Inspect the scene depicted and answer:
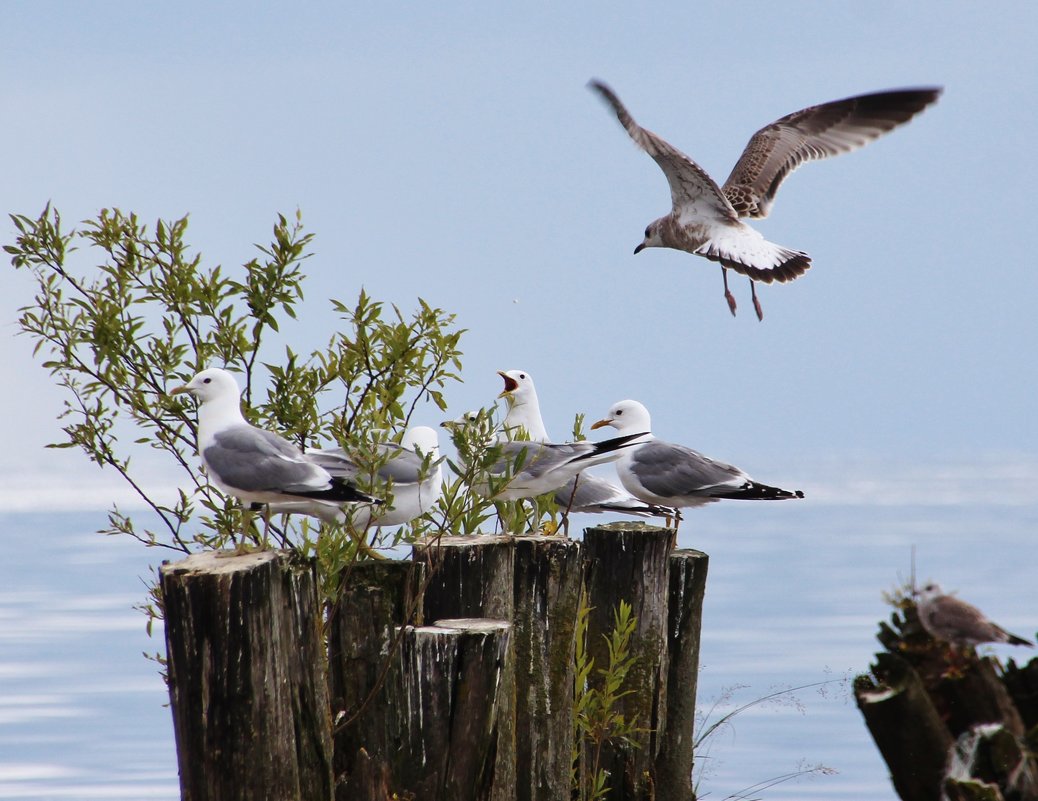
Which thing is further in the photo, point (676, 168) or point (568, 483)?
point (676, 168)

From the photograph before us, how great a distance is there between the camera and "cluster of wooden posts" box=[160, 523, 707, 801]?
4582 millimetres

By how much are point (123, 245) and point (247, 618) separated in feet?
11.5

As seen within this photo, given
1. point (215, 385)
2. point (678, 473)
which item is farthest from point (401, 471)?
point (678, 473)

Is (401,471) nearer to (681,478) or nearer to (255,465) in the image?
(255,465)

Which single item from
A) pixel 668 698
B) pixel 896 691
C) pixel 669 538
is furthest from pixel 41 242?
pixel 896 691

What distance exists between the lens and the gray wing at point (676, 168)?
10031 mm

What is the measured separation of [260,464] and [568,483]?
9.20ft

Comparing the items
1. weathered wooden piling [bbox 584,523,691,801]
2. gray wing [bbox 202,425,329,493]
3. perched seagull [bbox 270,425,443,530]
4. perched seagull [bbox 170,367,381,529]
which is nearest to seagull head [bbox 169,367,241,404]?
perched seagull [bbox 170,367,381,529]

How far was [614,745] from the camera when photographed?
7.18 meters

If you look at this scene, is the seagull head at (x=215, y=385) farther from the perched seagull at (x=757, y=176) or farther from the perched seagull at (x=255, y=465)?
the perched seagull at (x=757, y=176)

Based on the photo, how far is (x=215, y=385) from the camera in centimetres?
663

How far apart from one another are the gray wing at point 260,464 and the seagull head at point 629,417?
4.52m

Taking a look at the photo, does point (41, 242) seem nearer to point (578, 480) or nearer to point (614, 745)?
point (578, 480)

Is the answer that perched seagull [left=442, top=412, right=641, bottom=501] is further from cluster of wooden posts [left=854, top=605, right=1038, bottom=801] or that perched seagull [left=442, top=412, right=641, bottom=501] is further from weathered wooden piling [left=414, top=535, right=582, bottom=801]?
cluster of wooden posts [left=854, top=605, right=1038, bottom=801]
